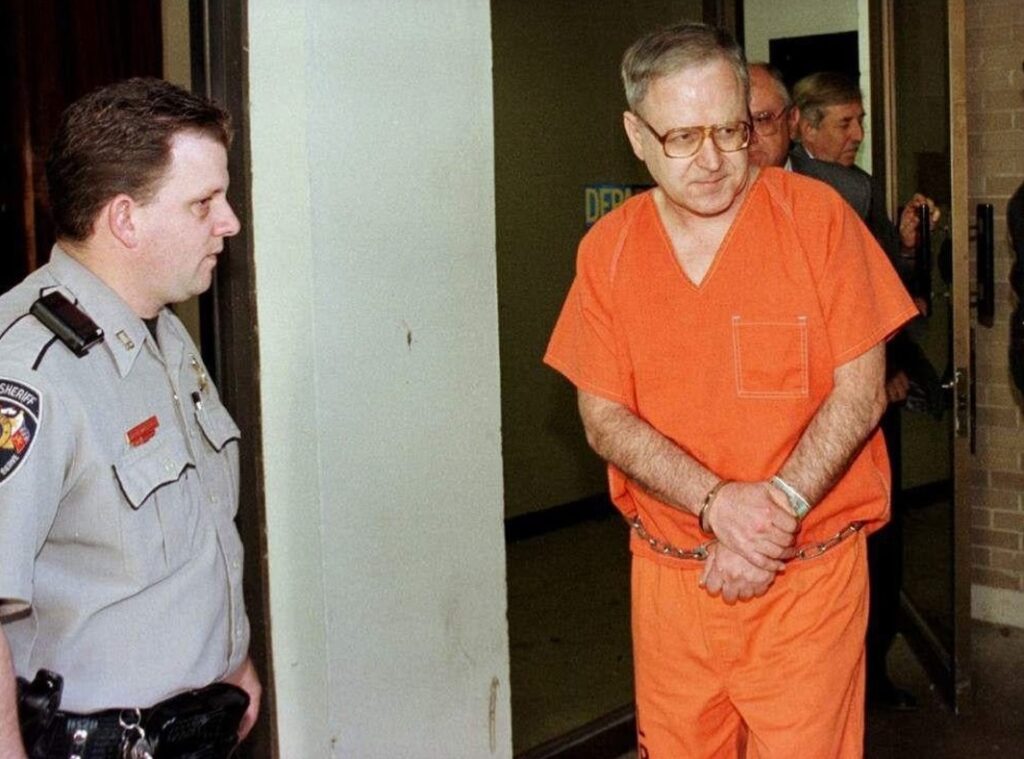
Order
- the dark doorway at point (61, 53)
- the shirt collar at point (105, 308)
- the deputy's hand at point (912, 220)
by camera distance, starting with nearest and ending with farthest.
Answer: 1. the shirt collar at point (105, 308)
2. the dark doorway at point (61, 53)
3. the deputy's hand at point (912, 220)

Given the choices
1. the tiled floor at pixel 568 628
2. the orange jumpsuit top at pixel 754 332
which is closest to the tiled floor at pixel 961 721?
the tiled floor at pixel 568 628

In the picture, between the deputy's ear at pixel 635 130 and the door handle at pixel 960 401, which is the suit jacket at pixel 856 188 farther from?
the deputy's ear at pixel 635 130

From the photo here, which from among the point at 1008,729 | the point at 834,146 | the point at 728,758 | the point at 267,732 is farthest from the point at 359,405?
the point at 1008,729

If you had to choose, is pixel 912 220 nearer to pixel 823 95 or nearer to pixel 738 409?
pixel 823 95

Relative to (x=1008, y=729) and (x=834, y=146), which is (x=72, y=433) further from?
(x=1008, y=729)

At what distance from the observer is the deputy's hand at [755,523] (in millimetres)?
2342

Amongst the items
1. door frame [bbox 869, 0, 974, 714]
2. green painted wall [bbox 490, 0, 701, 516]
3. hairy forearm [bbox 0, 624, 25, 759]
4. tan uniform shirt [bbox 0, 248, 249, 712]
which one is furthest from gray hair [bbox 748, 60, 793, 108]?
green painted wall [bbox 490, 0, 701, 516]

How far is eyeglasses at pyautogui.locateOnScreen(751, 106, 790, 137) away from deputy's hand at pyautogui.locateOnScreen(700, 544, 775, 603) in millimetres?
1545

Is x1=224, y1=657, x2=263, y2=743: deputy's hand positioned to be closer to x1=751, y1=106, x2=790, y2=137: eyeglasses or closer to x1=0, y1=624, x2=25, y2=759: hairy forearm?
x1=0, y1=624, x2=25, y2=759: hairy forearm

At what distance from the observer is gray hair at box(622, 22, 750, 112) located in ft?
7.85

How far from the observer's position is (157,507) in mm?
1961

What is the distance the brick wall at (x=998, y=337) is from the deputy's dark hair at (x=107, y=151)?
3.97 metres

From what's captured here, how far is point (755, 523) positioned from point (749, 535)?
2 cm

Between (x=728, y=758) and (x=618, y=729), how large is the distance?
1.61 meters
